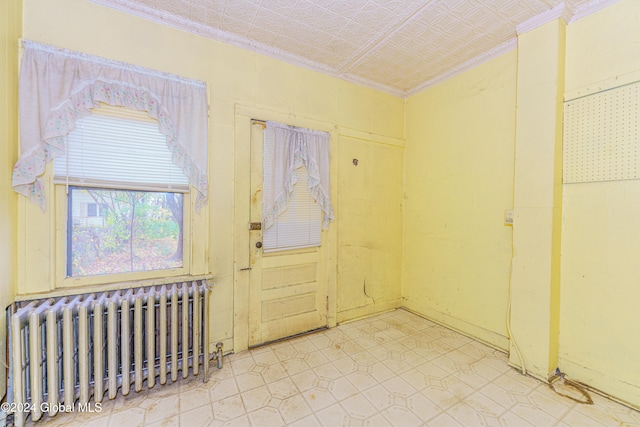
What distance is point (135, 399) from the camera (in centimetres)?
184

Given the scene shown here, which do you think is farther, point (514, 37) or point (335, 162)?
point (335, 162)

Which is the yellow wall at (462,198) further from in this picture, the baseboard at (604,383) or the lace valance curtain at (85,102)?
the lace valance curtain at (85,102)

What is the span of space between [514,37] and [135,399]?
412cm

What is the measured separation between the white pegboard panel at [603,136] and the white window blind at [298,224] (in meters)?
2.16

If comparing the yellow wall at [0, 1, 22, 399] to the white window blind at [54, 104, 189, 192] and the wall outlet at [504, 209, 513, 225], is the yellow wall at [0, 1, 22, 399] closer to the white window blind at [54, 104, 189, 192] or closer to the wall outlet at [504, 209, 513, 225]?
the white window blind at [54, 104, 189, 192]

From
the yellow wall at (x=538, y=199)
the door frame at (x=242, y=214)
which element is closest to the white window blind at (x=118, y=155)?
the door frame at (x=242, y=214)

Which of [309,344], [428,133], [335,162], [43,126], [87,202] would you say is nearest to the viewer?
[43,126]

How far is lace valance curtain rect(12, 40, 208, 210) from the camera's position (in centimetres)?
170

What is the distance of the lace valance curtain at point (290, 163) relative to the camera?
2.56m

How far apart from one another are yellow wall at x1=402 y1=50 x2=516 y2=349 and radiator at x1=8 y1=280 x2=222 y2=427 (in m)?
2.46

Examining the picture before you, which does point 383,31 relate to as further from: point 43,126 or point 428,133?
point 43,126

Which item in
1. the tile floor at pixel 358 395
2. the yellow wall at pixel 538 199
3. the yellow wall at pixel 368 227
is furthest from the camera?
the yellow wall at pixel 368 227

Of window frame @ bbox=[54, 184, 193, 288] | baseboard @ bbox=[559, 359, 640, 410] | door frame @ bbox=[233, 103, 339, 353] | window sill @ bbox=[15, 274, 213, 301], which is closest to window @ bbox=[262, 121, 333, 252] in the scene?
door frame @ bbox=[233, 103, 339, 353]

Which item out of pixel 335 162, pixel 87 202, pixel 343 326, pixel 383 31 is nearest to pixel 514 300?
pixel 343 326
